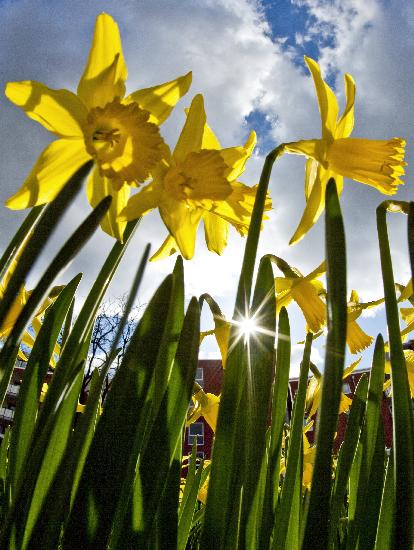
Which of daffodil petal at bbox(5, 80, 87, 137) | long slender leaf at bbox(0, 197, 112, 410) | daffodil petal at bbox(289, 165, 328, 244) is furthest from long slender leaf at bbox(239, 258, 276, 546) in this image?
daffodil petal at bbox(5, 80, 87, 137)

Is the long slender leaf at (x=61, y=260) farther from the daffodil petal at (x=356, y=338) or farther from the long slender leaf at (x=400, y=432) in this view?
the daffodil petal at (x=356, y=338)

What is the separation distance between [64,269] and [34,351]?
23.0 inches

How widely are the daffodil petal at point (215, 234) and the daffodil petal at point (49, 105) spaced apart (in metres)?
0.44

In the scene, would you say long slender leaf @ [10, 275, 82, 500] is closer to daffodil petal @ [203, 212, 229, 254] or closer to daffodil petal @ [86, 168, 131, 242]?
daffodil petal @ [86, 168, 131, 242]

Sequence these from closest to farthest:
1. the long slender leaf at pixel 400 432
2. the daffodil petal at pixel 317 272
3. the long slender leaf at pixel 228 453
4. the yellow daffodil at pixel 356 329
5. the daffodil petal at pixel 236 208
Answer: the long slender leaf at pixel 400 432 → the long slender leaf at pixel 228 453 → the daffodil petal at pixel 236 208 → the daffodil petal at pixel 317 272 → the yellow daffodil at pixel 356 329

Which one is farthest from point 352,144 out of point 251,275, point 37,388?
point 37,388

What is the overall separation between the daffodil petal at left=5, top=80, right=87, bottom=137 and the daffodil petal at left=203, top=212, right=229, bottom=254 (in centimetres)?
44

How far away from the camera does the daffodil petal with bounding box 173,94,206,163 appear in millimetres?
1072

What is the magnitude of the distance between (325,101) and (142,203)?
0.62 metres

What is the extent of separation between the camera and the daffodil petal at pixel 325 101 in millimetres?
1223

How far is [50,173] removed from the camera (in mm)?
958

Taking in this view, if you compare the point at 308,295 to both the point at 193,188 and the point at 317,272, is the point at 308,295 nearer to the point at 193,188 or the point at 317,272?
the point at 317,272

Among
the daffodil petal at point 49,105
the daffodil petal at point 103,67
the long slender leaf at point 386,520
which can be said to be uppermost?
the daffodil petal at point 103,67

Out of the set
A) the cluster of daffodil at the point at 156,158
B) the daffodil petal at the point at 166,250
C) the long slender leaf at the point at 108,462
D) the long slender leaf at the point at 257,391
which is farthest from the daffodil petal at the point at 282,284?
the long slender leaf at the point at 108,462
